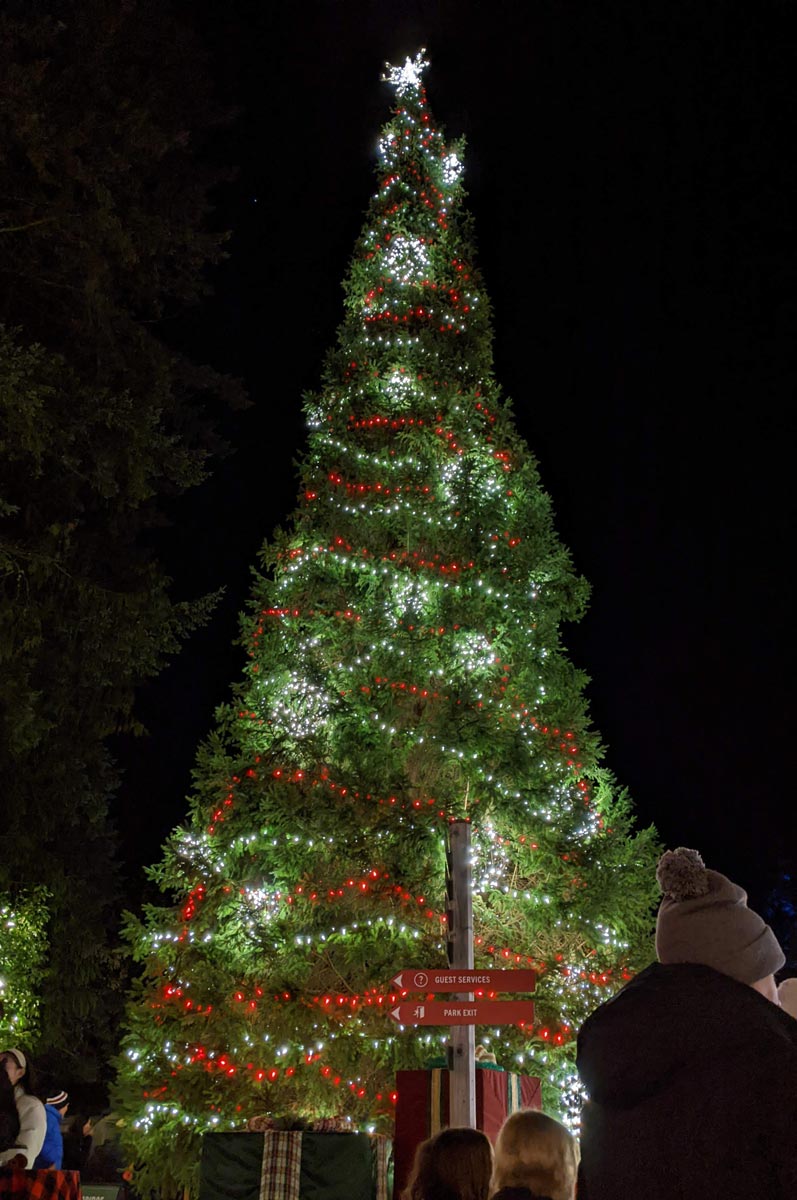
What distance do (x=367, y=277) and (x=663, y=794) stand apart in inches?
710

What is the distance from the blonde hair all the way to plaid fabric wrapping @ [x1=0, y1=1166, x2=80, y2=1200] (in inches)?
103

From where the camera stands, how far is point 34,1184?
14.9 ft

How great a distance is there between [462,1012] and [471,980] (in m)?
0.21

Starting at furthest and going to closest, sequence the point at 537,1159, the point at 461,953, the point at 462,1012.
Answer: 1. the point at 461,953
2. the point at 462,1012
3. the point at 537,1159

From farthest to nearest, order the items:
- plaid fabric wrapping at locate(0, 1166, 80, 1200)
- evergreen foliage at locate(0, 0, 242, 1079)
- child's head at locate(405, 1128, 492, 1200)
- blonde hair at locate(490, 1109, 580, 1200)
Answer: evergreen foliage at locate(0, 0, 242, 1079), plaid fabric wrapping at locate(0, 1166, 80, 1200), child's head at locate(405, 1128, 492, 1200), blonde hair at locate(490, 1109, 580, 1200)

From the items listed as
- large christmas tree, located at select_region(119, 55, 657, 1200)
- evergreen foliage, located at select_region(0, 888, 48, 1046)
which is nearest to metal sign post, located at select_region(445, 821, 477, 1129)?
large christmas tree, located at select_region(119, 55, 657, 1200)

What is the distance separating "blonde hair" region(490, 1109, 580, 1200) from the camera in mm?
2920

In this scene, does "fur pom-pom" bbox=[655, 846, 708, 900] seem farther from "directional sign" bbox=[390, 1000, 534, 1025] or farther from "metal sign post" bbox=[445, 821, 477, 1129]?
"directional sign" bbox=[390, 1000, 534, 1025]

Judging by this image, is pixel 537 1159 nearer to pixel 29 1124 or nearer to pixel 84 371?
pixel 29 1124

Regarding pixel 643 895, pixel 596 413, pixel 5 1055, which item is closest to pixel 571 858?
pixel 643 895

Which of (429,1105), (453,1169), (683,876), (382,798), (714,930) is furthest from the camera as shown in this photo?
(382,798)

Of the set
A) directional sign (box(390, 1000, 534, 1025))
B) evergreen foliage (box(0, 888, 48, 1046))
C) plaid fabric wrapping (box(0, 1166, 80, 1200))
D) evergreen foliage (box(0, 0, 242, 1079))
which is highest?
evergreen foliage (box(0, 0, 242, 1079))

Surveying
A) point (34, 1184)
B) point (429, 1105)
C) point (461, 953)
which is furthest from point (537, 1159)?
point (461, 953)

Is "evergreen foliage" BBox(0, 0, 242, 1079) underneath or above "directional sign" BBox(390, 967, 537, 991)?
above
